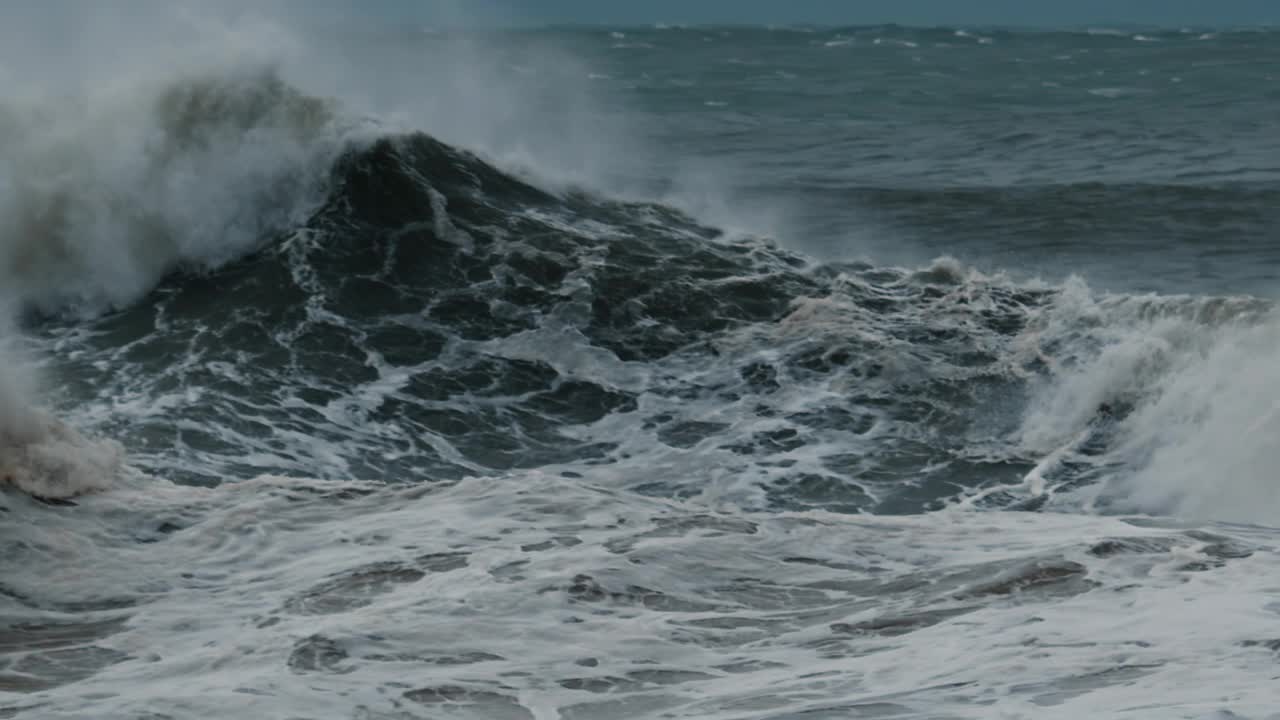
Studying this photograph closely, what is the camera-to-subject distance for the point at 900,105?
122 feet

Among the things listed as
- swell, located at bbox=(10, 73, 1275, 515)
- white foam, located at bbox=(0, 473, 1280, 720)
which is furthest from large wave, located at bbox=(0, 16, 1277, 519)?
white foam, located at bbox=(0, 473, 1280, 720)

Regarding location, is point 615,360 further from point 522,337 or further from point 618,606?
point 618,606

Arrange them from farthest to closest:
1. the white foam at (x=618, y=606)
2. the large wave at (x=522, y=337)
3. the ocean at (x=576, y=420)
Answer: the large wave at (x=522, y=337) → the ocean at (x=576, y=420) → the white foam at (x=618, y=606)

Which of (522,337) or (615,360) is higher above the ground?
(522,337)

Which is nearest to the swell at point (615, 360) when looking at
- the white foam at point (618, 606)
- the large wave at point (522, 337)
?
the large wave at point (522, 337)

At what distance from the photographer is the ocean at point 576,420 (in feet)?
22.2

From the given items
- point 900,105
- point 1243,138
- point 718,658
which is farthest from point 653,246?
point 900,105

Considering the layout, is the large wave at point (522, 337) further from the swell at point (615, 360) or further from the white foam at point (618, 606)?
the white foam at point (618, 606)

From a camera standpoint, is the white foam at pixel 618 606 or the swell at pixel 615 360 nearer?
the white foam at pixel 618 606

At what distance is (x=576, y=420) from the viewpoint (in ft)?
39.3

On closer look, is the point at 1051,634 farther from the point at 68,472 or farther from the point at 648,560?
the point at 68,472

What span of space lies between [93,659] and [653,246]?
29.9ft

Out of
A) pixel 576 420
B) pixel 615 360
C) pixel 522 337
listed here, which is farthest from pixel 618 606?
pixel 522 337

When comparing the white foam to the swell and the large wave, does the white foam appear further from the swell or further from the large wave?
the swell
